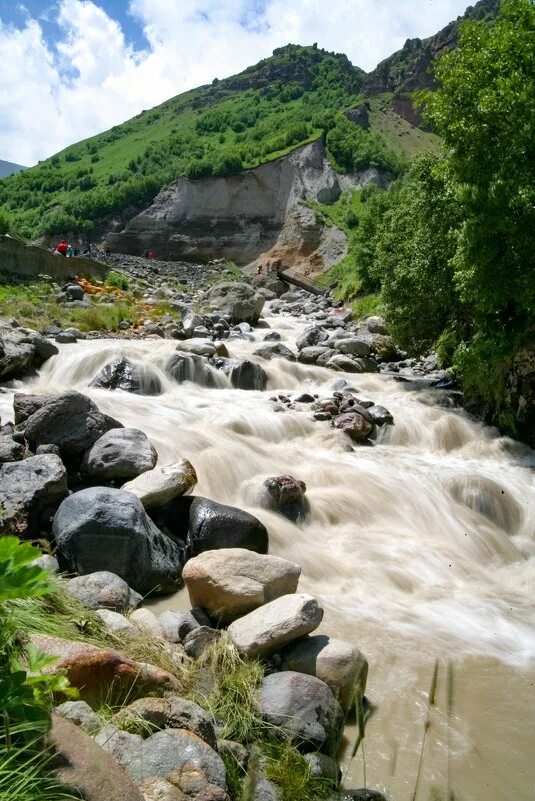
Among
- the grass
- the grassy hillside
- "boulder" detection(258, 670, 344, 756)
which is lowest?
"boulder" detection(258, 670, 344, 756)

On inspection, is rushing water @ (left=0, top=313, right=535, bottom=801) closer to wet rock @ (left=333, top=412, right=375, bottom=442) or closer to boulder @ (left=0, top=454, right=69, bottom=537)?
wet rock @ (left=333, top=412, right=375, bottom=442)

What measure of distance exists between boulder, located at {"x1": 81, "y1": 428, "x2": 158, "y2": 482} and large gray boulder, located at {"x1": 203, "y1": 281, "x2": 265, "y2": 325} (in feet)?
62.0

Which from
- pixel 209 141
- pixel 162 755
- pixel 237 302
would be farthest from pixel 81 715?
pixel 209 141

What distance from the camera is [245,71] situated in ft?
516

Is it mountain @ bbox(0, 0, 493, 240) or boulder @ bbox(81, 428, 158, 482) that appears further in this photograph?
mountain @ bbox(0, 0, 493, 240)

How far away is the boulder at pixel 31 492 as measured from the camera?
6637 mm

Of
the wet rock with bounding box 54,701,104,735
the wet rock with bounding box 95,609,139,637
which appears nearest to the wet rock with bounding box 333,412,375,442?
the wet rock with bounding box 95,609,139,637

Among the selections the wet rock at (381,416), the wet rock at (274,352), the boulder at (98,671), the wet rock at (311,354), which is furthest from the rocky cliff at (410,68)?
the boulder at (98,671)

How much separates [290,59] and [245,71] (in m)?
15.9

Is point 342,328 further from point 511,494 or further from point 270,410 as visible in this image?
point 511,494

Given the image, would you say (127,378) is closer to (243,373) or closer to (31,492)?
(243,373)

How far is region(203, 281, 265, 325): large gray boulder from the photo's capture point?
88.8 feet

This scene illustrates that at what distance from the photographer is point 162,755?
3.30 metres

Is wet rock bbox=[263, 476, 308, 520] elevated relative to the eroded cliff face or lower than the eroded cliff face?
lower
